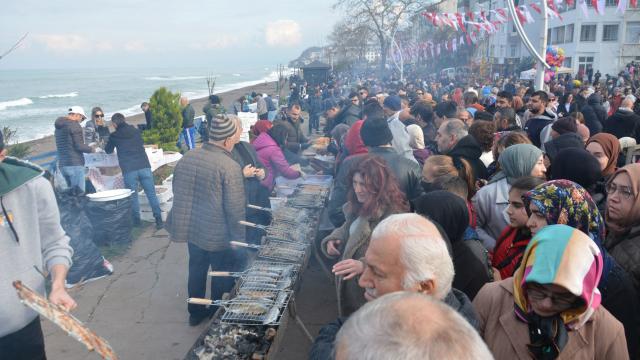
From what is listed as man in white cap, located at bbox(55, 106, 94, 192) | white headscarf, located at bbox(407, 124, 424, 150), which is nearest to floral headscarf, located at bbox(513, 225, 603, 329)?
white headscarf, located at bbox(407, 124, 424, 150)

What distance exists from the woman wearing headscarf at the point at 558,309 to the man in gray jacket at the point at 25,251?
228 centimetres

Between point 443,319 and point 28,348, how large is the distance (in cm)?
258

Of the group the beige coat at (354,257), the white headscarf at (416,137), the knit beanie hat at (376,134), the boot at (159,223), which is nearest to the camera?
the beige coat at (354,257)

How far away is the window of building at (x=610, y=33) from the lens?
40919mm

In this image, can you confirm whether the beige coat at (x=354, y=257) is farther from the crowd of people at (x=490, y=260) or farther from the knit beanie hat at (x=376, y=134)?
the knit beanie hat at (x=376, y=134)

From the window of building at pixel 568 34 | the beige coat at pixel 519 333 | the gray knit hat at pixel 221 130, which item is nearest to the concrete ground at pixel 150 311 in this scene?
the gray knit hat at pixel 221 130

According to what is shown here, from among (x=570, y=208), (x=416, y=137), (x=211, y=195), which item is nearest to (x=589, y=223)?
(x=570, y=208)

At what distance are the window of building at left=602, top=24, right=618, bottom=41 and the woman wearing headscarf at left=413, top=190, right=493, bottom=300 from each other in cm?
4796

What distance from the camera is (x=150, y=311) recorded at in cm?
515

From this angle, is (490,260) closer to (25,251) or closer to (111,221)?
(25,251)

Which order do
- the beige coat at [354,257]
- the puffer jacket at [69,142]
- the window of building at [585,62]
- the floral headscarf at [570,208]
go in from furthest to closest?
the window of building at [585,62]
the puffer jacket at [69,142]
the beige coat at [354,257]
the floral headscarf at [570,208]

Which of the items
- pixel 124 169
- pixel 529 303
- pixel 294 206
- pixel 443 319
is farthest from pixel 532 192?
pixel 124 169

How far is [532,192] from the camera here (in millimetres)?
2566

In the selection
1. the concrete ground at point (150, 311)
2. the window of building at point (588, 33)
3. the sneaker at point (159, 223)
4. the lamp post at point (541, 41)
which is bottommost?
the concrete ground at point (150, 311)
